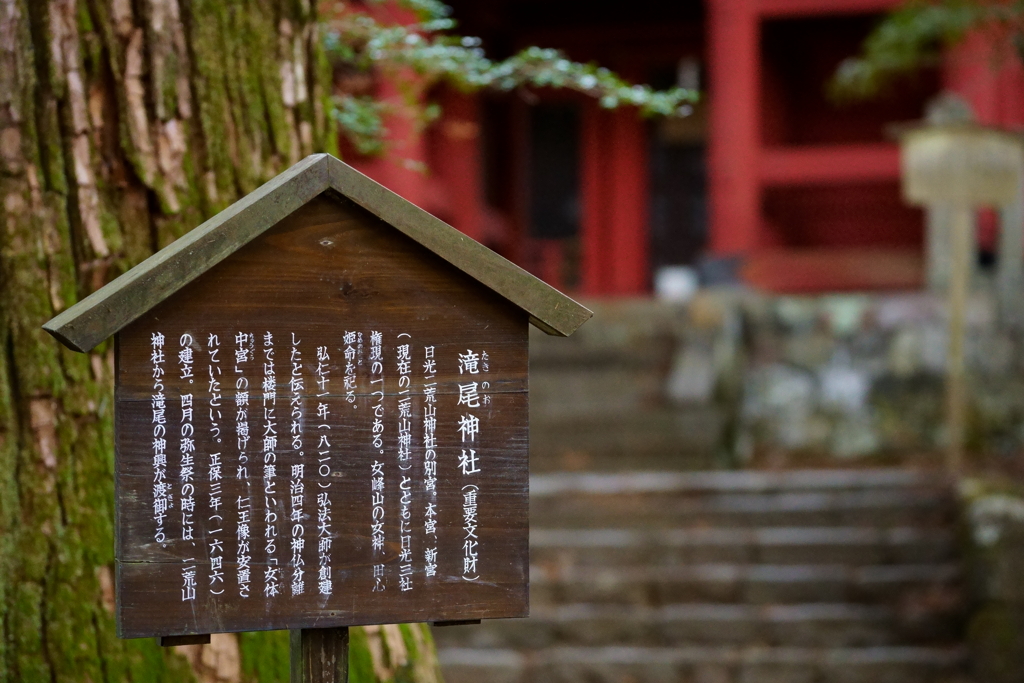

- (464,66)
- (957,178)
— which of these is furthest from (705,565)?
(464,66)

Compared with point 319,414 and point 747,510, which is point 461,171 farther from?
point 319,414

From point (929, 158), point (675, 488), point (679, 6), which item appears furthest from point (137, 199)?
point (679, 6)

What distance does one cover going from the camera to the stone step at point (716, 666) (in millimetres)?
4844

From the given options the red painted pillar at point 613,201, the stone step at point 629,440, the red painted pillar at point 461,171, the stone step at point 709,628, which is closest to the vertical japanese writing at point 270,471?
the stone step at point 709,628

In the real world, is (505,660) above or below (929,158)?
below

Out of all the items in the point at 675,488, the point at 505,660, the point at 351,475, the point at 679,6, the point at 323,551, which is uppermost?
the point at 679,6

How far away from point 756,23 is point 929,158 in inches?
97.2

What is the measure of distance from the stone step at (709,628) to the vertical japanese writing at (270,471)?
3.33m

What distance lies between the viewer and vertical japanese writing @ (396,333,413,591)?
195 centimetres

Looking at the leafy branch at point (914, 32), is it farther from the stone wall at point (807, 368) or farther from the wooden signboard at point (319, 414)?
the wooden signboard at point (319, 414)

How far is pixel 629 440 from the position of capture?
6488 mm

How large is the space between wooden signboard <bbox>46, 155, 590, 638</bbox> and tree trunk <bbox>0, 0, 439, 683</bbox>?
702mm

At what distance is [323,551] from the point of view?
191cm

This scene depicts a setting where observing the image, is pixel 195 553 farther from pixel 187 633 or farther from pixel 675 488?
pixel 675 488
